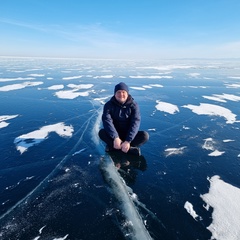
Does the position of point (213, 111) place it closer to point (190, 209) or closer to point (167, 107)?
point (167, 107)

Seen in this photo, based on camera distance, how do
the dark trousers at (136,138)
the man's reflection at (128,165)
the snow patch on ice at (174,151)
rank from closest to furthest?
1. the man's reflection at (128,165)
2. the dark trousers at (136,138)
3. the snow patch on ice at (174,151)

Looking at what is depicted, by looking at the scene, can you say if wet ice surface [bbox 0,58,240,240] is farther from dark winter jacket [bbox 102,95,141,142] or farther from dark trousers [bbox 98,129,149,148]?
dark winter jacket [bbox 102,95,141,142]

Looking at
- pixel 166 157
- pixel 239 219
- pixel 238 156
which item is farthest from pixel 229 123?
pixel 239 219

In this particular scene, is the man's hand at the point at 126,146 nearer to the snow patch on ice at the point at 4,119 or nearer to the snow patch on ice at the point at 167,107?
the snow patch on ice at the point at 4,119

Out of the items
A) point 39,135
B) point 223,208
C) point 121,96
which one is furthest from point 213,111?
point 39,135

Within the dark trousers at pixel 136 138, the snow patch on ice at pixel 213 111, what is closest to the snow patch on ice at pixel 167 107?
the snow patch on ice at pixel 213 111

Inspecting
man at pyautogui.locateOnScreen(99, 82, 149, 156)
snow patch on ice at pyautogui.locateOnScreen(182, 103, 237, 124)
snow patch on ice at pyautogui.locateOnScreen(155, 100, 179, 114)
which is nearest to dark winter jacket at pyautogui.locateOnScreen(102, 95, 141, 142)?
man at pyautogui.locateOnScreen(99, 82, 149, 156)
